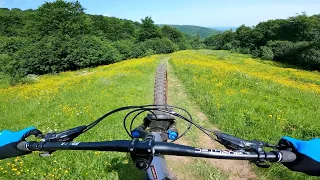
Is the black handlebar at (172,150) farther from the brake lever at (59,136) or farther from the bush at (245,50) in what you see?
the bush at (245,50)

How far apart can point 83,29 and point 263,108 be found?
52.8 metres

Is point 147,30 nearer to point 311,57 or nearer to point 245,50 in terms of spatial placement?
point 245,50

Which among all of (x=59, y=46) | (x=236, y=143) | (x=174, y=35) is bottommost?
(x=236, y=143)

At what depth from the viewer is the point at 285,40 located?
2800 inches

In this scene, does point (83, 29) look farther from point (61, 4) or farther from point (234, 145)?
point (234, 145)

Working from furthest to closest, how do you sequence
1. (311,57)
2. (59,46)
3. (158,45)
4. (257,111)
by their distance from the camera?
(158,45) < (311,57) < (59,46) < (257,111)

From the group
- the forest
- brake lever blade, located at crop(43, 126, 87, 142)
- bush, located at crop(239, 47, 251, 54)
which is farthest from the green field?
bush, located at crop(239, 47, 251, 54)

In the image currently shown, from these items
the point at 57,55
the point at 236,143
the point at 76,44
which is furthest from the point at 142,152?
the point at 76,44

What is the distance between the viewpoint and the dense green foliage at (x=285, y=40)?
177 feet

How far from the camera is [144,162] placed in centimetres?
195

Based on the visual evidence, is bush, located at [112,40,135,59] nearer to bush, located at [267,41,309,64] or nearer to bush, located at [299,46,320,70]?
bush, located at [267,41,309,64]

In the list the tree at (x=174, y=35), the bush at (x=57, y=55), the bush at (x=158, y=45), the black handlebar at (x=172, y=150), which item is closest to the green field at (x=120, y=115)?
the black handlebar at (x=172, y=150)

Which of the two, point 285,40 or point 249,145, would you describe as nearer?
point 249,145

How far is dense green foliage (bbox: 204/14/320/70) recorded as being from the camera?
54.1 meters
